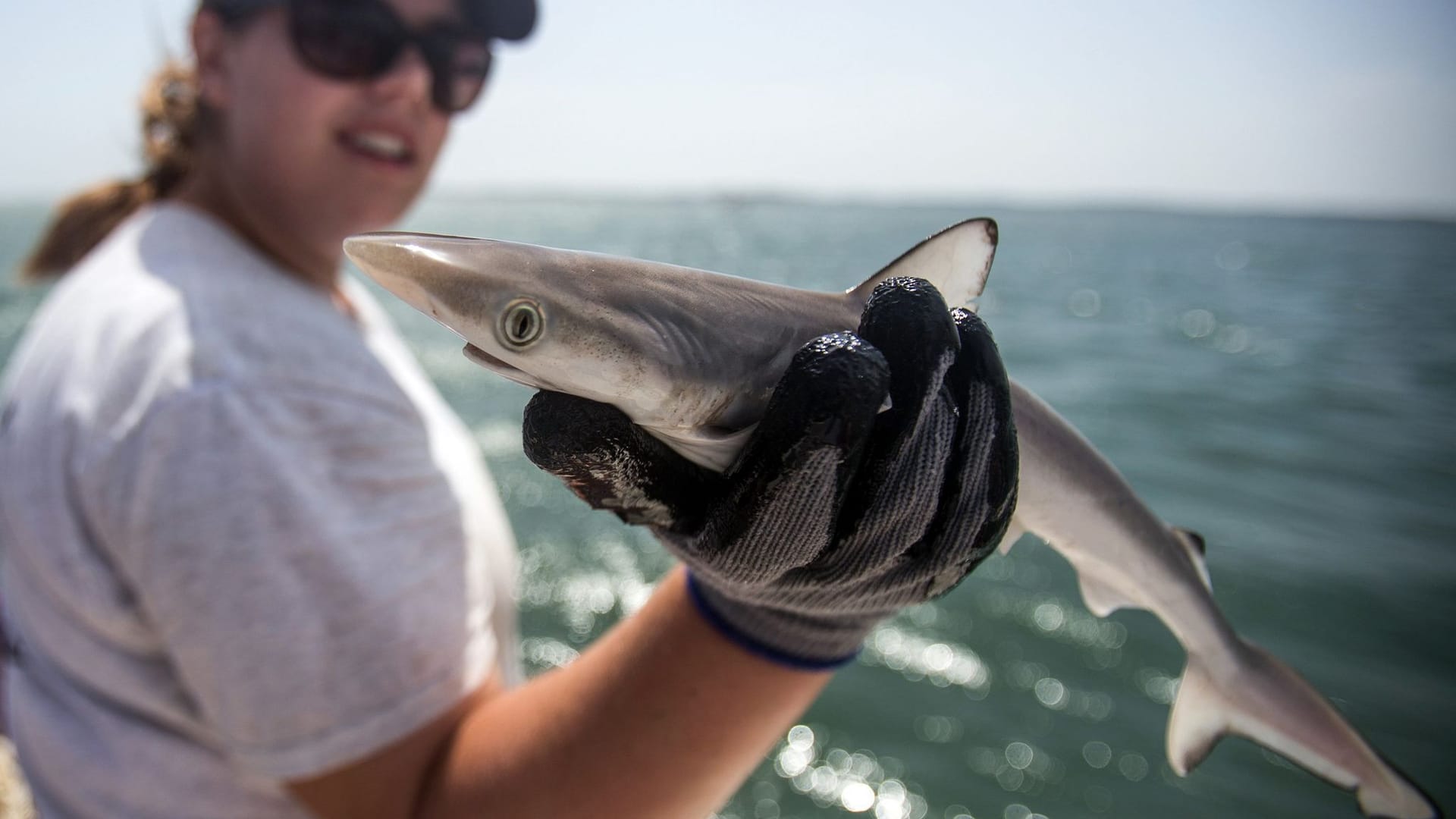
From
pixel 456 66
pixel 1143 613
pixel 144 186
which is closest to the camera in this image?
pixel 456 66

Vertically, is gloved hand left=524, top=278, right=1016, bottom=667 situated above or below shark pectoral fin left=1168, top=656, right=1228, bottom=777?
above

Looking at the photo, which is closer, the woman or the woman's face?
the woman

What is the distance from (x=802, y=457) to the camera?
4.06 ft

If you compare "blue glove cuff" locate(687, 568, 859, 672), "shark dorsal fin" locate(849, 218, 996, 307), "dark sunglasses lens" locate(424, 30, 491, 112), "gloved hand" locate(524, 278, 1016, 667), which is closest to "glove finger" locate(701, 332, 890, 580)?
"gloved hand" locate(524, 278, 1016, 667)

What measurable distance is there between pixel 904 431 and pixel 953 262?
1.48 feet

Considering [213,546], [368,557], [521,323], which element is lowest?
[368,557]

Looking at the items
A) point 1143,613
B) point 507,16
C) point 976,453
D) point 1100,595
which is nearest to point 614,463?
point 976,453

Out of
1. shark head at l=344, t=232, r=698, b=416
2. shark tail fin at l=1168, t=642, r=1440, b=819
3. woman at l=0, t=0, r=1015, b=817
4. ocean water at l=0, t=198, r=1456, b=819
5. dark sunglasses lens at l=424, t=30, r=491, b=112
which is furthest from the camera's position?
ocean water at l=0, t=198, r=1456, b=819

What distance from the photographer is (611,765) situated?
159 centimetres

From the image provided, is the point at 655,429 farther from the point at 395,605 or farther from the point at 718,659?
the point at 395,605

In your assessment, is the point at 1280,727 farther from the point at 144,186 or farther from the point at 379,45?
the point at 144,186

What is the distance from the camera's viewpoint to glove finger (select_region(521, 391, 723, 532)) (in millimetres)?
1252

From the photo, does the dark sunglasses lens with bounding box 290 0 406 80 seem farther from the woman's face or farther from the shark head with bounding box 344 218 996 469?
the shark head with bounding box 344 218 996 469

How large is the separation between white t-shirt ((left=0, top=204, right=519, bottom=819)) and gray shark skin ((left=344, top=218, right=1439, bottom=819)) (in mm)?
755
